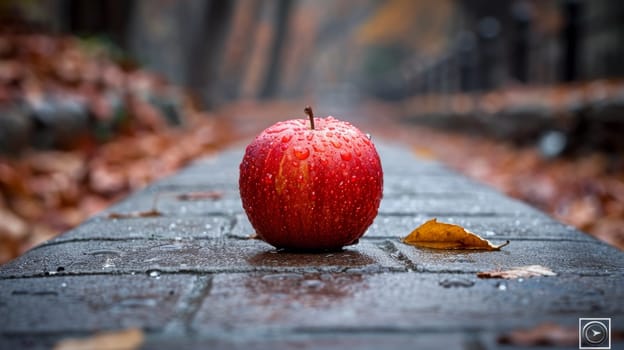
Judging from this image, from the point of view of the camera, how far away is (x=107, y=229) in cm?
261

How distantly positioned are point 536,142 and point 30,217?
495 centimetres

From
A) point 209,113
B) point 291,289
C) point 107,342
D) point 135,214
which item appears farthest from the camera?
point 209,113

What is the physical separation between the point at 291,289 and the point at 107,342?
0.51 metres

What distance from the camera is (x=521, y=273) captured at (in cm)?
182

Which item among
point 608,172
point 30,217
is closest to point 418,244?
point 30,217

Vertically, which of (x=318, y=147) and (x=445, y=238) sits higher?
(x=318, y=147)

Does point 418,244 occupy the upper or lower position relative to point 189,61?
lower

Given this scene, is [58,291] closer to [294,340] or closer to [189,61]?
[294,340]

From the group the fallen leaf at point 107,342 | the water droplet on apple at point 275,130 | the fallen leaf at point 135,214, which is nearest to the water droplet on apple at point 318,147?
the water droplet on apple at point 275,130

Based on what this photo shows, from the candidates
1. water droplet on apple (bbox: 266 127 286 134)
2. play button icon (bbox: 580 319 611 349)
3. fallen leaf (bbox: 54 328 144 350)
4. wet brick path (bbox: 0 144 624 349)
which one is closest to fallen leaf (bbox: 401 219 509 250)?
wet brick path (bbox: 0 144 624 349)

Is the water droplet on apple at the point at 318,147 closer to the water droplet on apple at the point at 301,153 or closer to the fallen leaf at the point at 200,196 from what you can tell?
the water droplet on apple at the point at 301,153

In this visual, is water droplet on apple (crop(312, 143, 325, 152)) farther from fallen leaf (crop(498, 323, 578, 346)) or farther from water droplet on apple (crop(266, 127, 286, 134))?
fallen leaf (crop(498, 323, 578, 346))

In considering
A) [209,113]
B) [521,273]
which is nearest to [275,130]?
[521,273]

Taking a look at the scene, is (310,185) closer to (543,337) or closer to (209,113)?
(543,337)
